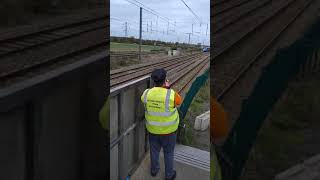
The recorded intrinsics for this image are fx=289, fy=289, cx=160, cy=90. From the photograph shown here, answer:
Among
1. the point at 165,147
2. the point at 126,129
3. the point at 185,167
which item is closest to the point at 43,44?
the point at 126,129

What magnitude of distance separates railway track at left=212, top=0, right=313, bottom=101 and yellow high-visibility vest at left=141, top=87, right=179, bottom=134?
156 centimetres

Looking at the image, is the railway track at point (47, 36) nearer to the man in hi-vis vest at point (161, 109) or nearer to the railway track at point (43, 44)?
the railway track at point (43, 44)

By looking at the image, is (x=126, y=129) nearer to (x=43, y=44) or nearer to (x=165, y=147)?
(x=165, y=147)

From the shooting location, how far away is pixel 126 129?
390 centimetres

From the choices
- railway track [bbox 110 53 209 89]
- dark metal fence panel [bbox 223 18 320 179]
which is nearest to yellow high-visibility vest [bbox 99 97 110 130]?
dark metal fence panel [bbox 223 18 320 179]

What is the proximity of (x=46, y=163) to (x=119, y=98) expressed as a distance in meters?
1.63

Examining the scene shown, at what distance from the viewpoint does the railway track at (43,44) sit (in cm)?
169

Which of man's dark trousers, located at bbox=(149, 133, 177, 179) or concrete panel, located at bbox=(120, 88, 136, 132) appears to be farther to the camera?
man's dark trousers, located at bbox=(149, 133, 177, 179)

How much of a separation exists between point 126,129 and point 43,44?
222cm

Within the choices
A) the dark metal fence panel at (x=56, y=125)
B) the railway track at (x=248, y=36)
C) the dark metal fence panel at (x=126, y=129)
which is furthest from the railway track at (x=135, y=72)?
the railway track at (x=248, y=36)

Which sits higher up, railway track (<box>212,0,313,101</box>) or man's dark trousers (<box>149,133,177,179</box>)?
railway track (<box>212,0,313,101</box>)

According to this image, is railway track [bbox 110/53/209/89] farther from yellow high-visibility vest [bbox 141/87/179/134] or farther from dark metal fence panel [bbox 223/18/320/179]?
dark metal fence panel [bbox 223/18/320/179]

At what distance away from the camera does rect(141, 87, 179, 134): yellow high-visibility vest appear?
362 centimetres

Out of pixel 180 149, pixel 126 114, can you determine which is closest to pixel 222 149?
pixel 126 114
